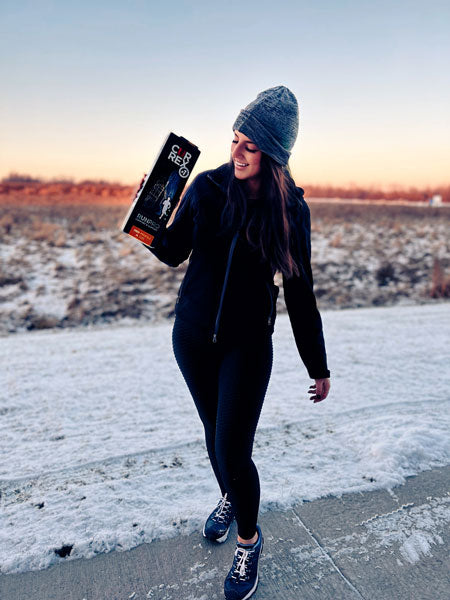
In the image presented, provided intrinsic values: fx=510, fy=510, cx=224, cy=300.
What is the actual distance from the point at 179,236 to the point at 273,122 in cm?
55

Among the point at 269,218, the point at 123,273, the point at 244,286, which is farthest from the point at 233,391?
the point at 123,273

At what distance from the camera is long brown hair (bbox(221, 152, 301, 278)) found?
5.91ft

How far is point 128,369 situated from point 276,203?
9.15 ft

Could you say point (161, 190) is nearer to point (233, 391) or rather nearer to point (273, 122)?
point (273, 122)

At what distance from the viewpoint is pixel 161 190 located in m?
1.91

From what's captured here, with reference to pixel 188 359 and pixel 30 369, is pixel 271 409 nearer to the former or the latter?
pixel 188 359

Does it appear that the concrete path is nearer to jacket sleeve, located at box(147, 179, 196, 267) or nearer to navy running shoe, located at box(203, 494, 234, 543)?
navy running shoe, located at box(203, 494, 234, 543)

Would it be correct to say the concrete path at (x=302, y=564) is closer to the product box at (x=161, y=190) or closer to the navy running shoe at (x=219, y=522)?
the navy running shoe at (x=219, y=522)

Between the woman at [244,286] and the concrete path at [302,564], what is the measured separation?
0.17 m

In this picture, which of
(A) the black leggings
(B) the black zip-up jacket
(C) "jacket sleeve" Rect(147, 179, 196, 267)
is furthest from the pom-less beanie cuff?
(A) the black leggings

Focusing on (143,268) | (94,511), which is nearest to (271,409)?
(94,511)

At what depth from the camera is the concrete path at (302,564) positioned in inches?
73.4

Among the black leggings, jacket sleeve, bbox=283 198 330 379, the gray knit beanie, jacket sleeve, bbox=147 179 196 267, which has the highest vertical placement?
the gray knit beanie

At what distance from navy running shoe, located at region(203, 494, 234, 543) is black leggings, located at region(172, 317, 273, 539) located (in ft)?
0.80
